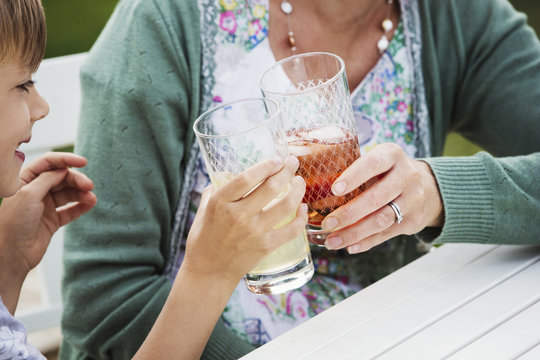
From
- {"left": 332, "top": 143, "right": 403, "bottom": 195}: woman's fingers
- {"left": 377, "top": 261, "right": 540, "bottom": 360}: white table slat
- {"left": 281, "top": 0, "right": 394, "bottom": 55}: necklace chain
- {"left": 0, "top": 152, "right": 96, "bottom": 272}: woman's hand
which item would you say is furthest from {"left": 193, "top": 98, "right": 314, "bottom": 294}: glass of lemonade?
{"left": 281, "top": 0, "right": 394, "bottom": 55}: necklace chain

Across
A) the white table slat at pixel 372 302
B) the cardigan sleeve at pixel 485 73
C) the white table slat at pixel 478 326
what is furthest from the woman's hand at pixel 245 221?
the cardigan sleeve at pixel 485 73

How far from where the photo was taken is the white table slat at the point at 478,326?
1041 millimetres

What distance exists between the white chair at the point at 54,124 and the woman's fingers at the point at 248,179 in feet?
3.79

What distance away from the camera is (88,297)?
1.50 m

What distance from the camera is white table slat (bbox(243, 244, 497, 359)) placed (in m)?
1.11

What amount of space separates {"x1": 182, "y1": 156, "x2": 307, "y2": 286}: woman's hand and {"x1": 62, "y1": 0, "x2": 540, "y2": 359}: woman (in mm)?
→ 181

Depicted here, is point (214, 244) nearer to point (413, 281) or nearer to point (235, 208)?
point (235, 208)

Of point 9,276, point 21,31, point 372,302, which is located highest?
point 21,31

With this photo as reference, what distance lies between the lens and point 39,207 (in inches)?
55.8

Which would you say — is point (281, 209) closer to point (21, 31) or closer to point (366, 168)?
point (366, 168)

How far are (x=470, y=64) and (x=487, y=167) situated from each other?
0.48 metres

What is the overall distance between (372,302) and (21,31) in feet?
2.64

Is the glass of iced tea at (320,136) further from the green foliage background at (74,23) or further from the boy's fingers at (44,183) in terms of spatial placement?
the green foliage background at (74,23)

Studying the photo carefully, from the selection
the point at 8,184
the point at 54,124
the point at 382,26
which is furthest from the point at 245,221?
the point at 54,124
